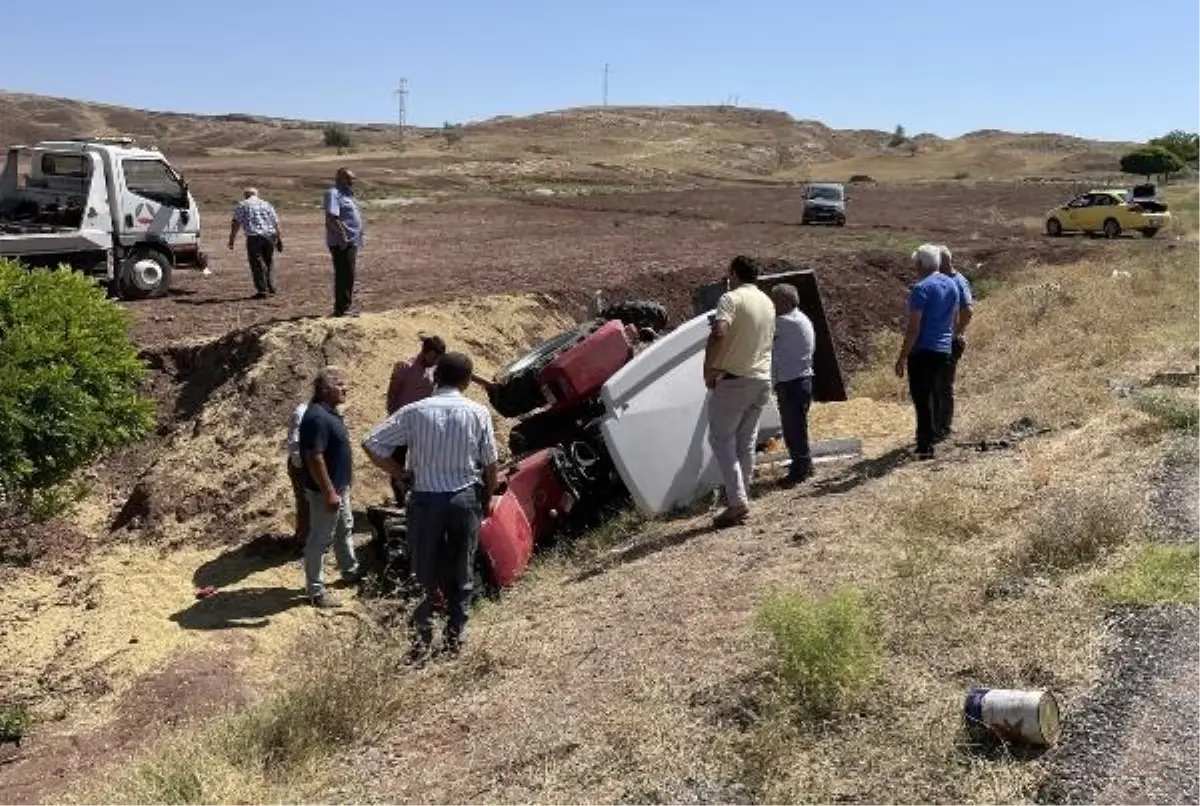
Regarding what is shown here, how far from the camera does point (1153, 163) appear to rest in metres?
77.2

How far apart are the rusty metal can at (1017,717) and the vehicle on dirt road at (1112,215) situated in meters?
33.5

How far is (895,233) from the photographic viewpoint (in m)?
35.3

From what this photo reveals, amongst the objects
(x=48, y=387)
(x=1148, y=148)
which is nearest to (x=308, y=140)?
(x=1148, y=148)

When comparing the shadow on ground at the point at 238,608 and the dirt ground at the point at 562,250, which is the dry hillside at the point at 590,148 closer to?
the dirt ground at the point at 562,250

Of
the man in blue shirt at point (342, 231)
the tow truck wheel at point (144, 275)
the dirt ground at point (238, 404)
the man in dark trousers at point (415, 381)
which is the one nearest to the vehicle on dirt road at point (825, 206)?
the dirt ground at point (238, 404)

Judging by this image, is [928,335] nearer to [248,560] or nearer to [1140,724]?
[1140,724]

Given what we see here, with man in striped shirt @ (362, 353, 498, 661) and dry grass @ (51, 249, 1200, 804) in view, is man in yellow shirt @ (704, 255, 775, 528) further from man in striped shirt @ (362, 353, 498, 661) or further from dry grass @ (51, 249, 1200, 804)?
man in striped shirt @ (362, 353, 498, 661)

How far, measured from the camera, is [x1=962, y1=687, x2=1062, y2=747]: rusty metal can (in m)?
4.35

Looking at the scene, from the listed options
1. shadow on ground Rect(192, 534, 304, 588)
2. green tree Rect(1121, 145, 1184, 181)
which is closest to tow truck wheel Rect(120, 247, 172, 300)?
shadow on ground Rect(192, 534, 304, 588)

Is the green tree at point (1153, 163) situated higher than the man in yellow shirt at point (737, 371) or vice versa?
the green tree at point (1153, 163)

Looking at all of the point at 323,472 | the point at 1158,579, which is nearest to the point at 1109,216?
the point at 323,472

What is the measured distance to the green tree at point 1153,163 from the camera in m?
76.6

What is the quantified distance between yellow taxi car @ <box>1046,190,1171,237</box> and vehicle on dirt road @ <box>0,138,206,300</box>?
1036 inches

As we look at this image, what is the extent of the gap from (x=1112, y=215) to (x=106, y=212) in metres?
27.9
